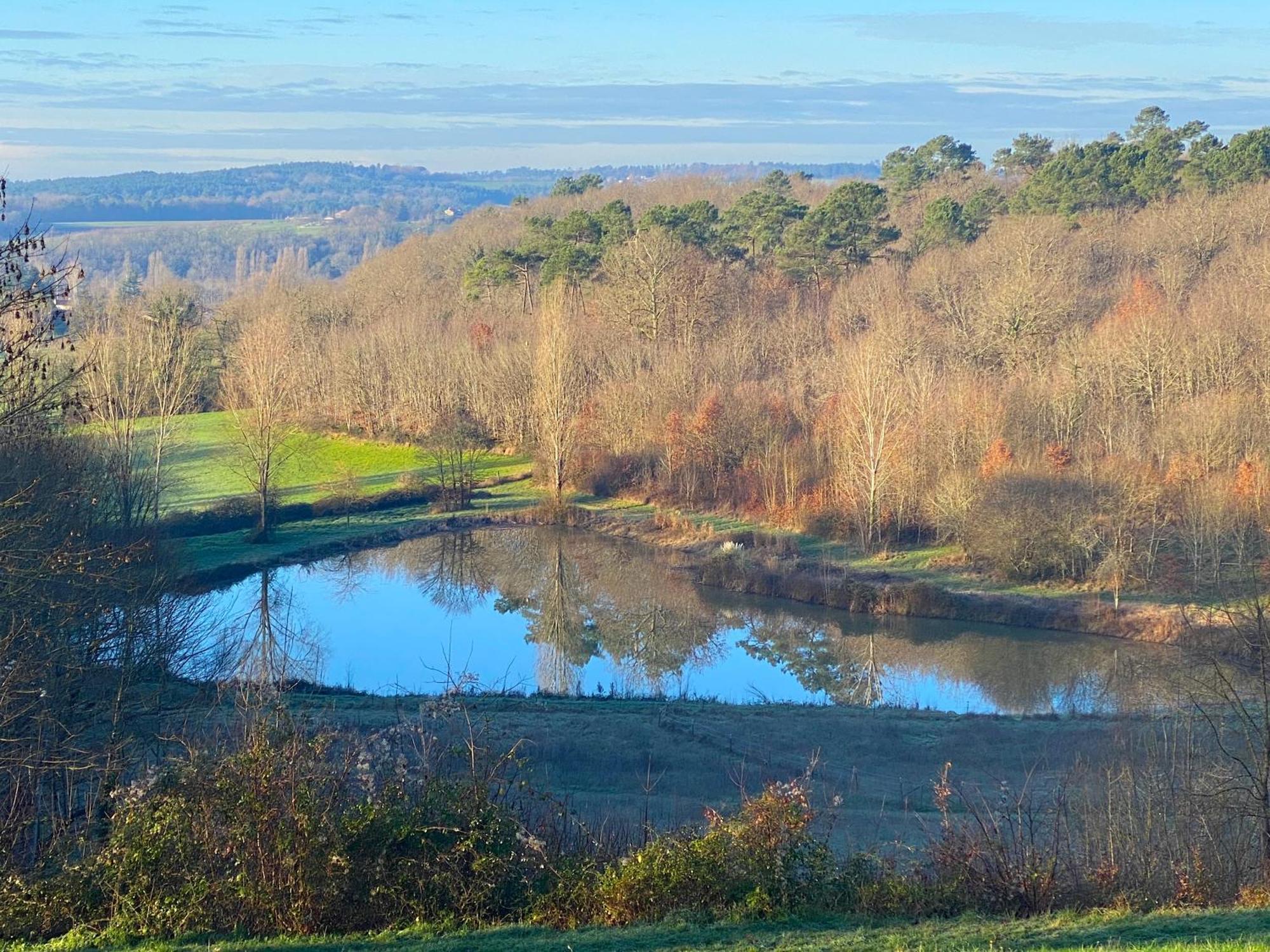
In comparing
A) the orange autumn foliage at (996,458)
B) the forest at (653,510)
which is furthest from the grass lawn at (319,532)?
the orange autumn foliage at (996,458)

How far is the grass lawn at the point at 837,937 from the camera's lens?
6.61 meters

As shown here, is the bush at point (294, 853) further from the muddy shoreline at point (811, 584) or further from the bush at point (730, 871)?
the muddy shoreline at point (811, 584)

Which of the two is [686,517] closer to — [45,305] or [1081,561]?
[1081,561]

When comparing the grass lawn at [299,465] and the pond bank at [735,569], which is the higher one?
the grass lawn at [299,465]

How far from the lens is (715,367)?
130 feet

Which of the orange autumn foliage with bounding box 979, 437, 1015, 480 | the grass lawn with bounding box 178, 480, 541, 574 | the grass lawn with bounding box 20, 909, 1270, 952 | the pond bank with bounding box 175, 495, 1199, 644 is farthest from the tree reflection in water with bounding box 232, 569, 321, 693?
the orange autumn foliage with bounding box 979, 437, 1015, 480

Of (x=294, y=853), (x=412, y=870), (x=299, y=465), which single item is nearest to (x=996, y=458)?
(x=299, y=465)

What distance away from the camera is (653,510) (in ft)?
117

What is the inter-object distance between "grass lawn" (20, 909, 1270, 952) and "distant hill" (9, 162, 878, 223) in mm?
111916

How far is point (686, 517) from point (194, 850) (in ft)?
88.6

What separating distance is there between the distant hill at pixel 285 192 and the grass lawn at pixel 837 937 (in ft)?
367

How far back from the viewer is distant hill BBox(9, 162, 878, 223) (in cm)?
12581

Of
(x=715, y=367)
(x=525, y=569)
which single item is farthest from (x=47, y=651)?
(x=715, y=367)

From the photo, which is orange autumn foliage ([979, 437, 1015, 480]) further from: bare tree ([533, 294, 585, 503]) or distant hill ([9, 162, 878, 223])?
distant hill ([9, 162, 878, 223])
